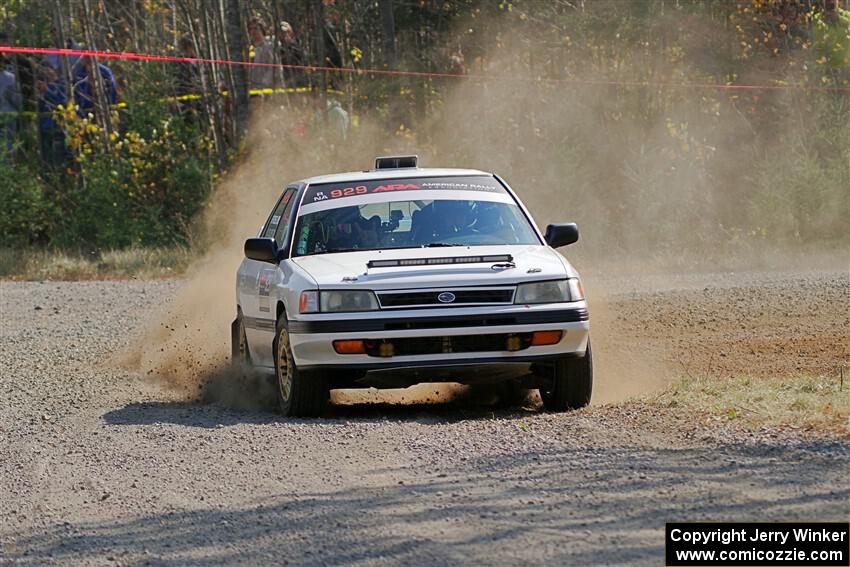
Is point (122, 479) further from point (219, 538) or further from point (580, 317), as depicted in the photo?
point (580, 317)

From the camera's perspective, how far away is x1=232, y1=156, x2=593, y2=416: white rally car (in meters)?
8.73

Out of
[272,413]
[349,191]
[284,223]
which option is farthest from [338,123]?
[272,413]

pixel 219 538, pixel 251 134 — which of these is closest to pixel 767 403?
pixel 219 538

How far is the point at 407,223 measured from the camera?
9.97m

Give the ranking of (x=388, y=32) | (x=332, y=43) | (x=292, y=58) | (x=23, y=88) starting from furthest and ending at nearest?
(x=332, y=43) < (x=292, y=58) < (x=388, y=32) < (x=23, y=88)

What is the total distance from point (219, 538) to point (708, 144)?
20.2 meters

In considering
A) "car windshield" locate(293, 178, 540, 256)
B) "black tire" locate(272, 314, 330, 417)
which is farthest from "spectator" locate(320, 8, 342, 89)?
"black tire" locate(272, 314, 330, 417)

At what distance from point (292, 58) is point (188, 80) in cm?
276

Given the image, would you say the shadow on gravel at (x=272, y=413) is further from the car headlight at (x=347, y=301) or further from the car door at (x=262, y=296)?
the car headlight at (x=347, y=301)

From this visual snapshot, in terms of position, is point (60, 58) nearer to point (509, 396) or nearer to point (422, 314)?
point (509, 396)

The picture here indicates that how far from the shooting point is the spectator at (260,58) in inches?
987

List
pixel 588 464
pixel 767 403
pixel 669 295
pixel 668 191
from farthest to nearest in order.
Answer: pixel 668 191 < pixel 669 295 < pixel 767 403 < pixel 588 464

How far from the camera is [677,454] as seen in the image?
704 cm

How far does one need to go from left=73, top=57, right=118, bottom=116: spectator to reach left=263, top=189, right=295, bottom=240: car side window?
47.8 feet
